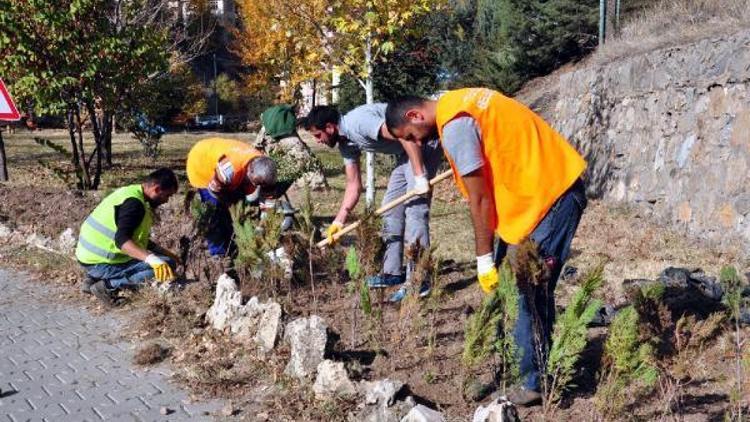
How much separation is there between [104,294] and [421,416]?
335 centimetres

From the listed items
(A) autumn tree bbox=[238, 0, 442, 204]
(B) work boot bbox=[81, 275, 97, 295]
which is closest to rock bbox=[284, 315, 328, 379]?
(B) work boot bbox=[81, 275, 97, 295]

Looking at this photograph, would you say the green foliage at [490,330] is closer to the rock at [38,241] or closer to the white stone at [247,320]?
the white stone at [247,320]

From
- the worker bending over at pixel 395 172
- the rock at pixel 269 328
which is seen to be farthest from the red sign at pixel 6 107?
the rock at pixel 269 328

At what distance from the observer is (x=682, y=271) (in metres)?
5.44

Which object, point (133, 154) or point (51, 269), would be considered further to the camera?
point (133, 154)

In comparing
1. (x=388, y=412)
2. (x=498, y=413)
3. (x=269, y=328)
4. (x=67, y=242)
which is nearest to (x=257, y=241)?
(x=269, y=328)

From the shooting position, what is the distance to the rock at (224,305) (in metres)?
4.61

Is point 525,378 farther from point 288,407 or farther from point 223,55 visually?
point 223,55

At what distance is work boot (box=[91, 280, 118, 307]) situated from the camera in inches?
216

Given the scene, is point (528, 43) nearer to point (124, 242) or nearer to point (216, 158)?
point (216, 158)

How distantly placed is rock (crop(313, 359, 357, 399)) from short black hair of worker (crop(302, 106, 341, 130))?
6.00 feet

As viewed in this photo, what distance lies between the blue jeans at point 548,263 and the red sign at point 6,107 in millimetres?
6451

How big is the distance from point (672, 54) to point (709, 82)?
1.13 meters

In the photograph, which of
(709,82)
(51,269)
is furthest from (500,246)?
(709,82)
